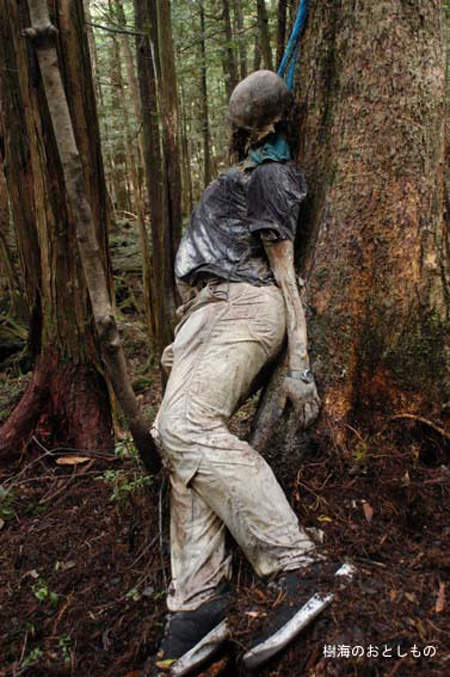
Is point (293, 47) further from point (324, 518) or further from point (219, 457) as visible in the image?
point (324, 518)

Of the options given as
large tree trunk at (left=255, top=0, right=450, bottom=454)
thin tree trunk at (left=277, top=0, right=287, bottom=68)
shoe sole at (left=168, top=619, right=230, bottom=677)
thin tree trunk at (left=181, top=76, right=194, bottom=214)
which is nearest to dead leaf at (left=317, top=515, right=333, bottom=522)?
large tree trunk at (left=255, top=0, right=450, bottom=454)

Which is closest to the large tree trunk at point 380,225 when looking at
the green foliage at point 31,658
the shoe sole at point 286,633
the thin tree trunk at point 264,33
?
the shoe sole at point 286,633

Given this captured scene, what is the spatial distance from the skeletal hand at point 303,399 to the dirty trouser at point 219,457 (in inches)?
8.4

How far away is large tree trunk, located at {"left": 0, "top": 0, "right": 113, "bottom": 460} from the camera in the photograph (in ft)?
12.4

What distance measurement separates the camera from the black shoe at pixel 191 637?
2.31 m

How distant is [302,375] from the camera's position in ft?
9.65

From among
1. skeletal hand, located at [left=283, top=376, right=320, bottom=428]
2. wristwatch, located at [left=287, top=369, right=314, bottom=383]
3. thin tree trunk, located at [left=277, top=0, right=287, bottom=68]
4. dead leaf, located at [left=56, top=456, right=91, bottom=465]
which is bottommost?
dead leaf, located at [left=56, top=456, right=91, bottom=465]

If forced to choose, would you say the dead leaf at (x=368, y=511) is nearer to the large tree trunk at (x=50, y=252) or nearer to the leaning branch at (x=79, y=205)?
the leaning branch at (x=79, y=205)

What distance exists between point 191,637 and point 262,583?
0.41m

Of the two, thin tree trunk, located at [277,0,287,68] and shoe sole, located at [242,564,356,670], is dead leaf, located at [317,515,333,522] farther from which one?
thin tree trunk, located at [277,0,287,68]

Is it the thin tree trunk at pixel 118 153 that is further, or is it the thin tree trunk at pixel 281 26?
the thin tree trunk at pixel 118 153

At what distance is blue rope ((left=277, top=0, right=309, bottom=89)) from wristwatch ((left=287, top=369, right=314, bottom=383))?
1842 millimetres

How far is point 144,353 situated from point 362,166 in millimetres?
5942

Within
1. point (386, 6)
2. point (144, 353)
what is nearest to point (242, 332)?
point (386, 6)
